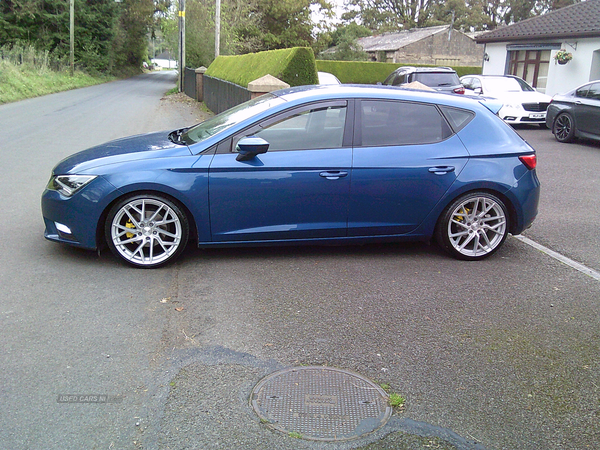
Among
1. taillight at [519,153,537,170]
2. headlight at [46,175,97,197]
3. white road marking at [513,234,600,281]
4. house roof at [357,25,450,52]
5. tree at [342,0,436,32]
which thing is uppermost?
tree at [342,0,436,32]

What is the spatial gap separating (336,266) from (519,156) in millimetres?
2050

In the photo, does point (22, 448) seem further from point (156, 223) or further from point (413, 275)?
point (413, 275)

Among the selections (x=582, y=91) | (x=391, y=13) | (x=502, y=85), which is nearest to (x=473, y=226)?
(x=582, y=91)

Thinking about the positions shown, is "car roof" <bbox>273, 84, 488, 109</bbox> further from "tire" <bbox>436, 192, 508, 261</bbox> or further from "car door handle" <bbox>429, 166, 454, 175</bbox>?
"tire" <bbox>436, 192, 508, 261</bbox>

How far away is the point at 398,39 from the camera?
54.7 m

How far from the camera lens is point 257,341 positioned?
4.07 m

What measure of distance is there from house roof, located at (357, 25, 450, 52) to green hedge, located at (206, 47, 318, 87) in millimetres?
35347

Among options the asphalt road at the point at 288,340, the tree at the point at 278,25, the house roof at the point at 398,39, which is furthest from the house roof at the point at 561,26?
the house roof at the point at 398,39

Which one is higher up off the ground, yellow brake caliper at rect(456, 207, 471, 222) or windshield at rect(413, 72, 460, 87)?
windshield at rect(413, 72, 460, 87)

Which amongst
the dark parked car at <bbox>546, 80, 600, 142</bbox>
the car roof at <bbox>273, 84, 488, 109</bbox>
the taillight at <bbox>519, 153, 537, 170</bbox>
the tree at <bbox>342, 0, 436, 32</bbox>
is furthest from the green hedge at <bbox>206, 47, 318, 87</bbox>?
the tree at <bbox>342, 0, 436, 32</bbox>

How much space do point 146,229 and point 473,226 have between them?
9.93 ft

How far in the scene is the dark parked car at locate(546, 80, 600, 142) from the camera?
14.2 metres

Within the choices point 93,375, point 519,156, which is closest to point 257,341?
point 93,375

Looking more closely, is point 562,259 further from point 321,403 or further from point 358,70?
point 358,70
